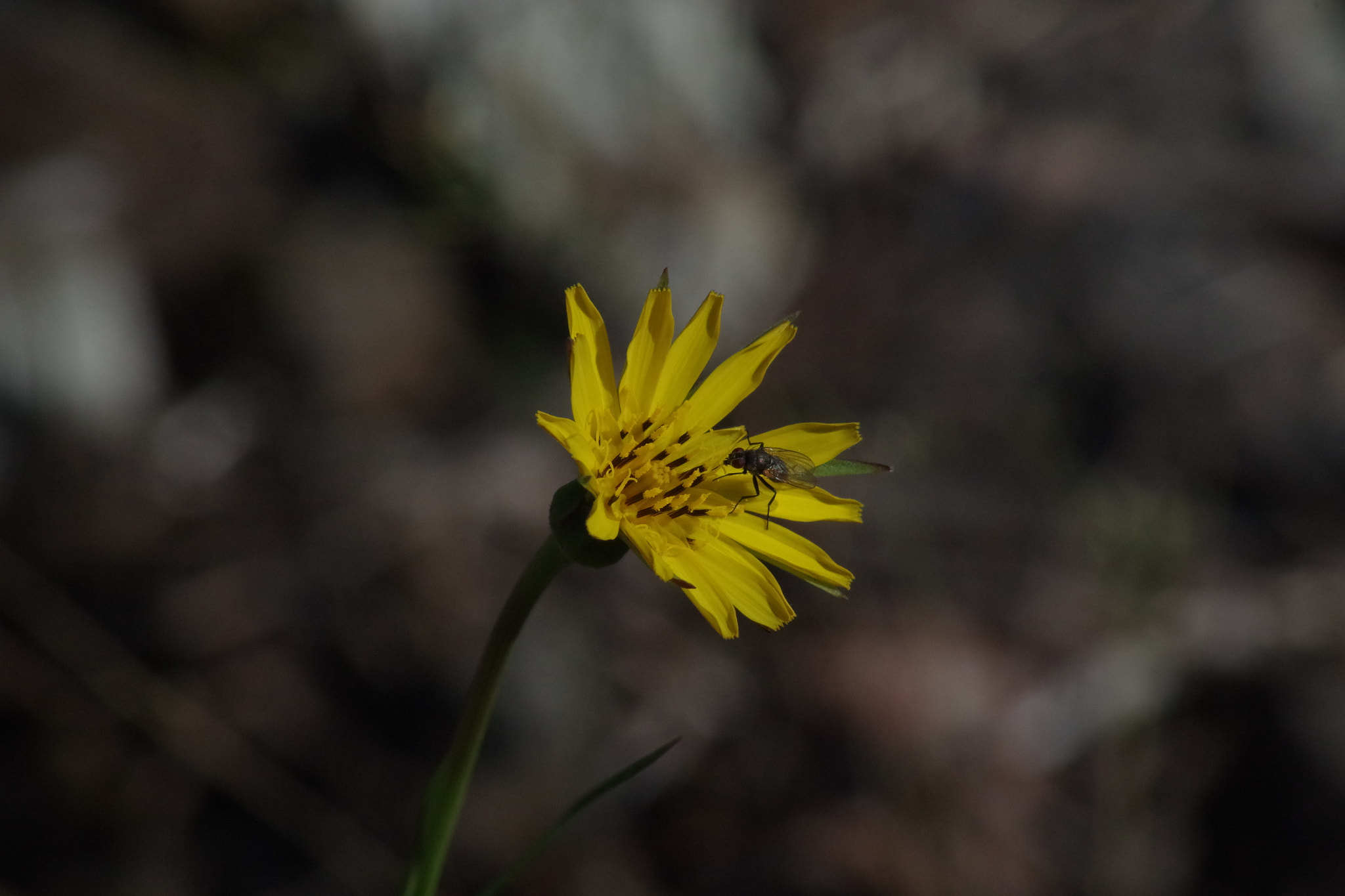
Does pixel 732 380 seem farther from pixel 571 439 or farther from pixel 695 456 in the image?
pixel 571 439

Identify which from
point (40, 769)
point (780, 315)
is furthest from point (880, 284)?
point (40, 769)

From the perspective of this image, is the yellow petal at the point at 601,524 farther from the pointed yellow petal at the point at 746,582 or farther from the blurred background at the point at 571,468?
the blurred background at the point at 571,468

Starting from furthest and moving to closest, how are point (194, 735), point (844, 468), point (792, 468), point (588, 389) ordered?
point (194, 735) < point (792, 468) < point (588, 389) < point (844, 468)

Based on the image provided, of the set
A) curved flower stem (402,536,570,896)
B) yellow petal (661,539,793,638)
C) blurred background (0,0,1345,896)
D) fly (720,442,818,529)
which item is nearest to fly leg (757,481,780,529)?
fly (720,442,818,529)

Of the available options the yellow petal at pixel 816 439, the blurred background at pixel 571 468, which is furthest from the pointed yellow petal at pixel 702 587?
the blurred background at pixel 571 468

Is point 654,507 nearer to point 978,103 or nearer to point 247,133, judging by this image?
point 247,133

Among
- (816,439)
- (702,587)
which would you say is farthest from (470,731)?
(816,439)
